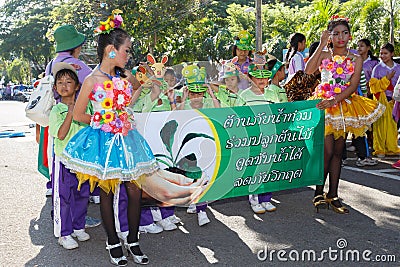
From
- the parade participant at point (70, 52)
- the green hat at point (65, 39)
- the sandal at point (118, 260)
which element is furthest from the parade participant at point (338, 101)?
the green hat at point (65, 39)

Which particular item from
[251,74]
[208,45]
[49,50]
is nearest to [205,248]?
[251,74]

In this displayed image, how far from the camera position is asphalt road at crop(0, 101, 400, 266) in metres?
4.33

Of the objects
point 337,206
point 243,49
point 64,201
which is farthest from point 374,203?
point 64,201

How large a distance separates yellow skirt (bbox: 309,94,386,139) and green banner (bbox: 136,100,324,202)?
0.40 feet

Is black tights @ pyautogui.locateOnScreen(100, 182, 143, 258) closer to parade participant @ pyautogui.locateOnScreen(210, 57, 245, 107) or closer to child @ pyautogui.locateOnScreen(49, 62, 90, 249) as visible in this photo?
child @ pyautogui.locateOnScreen(49, 62, 90, 249)

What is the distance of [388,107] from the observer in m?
8.85

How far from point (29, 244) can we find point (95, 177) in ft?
4.27

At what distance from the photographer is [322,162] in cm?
544

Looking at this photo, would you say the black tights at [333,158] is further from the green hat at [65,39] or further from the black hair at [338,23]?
the green hat at [65,39]

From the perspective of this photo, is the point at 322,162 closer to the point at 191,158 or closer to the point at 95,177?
the point at 191,158

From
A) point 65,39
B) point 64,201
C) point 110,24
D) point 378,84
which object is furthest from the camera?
point 378,84

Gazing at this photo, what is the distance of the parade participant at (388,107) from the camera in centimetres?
866

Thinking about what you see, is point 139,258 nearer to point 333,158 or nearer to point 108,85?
point 108,85

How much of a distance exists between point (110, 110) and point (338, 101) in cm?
246
